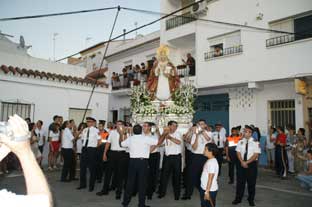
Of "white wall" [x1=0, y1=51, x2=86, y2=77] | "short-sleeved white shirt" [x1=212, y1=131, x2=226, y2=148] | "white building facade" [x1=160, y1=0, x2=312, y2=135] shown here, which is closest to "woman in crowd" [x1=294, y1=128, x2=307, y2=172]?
"white building facade" [x1=160, y1=0, x2=312, y2=135]

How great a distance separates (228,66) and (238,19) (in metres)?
2.20

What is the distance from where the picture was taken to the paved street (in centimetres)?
607

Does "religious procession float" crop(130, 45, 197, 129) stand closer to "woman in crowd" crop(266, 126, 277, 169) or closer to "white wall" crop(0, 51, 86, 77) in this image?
"woman in crowd" crop(266, 126, 277, 169)

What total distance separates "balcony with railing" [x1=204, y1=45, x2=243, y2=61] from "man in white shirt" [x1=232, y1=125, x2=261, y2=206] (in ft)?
23.9

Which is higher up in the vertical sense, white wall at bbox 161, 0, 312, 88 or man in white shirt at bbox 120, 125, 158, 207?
white wall at bbox 161, 0, 312, 88

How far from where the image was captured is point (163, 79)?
961 centimetres

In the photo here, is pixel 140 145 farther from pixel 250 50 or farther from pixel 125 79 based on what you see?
pixel 125 79

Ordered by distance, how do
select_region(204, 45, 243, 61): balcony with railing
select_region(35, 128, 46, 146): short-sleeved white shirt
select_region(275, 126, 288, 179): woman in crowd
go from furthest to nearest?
select_region(204, 45, 243, 61): balcony with railing
select_region(35, 128, 46, 146): short-sleeved white shirt
select_region(275, 126, 288, 179): woman in crowd

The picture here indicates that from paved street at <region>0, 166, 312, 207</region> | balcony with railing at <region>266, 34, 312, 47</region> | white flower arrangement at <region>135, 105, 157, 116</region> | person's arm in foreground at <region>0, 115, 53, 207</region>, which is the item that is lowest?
paved street at <region>0, 166, 312, 207</region>

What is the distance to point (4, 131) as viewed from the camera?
4.18 ft

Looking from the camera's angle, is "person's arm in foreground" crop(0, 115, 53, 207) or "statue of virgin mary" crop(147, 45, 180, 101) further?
"statue of virgin mary" crop(147, 45, 180, 101)

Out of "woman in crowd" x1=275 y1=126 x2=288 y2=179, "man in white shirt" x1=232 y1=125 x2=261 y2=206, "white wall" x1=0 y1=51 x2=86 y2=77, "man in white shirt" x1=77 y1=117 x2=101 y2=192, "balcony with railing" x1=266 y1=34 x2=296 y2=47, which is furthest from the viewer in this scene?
"white wall" x1=0 y1=51 x2=86 y2=77

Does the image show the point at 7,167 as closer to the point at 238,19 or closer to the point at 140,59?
the point at 238,19

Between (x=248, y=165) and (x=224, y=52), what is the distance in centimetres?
843
